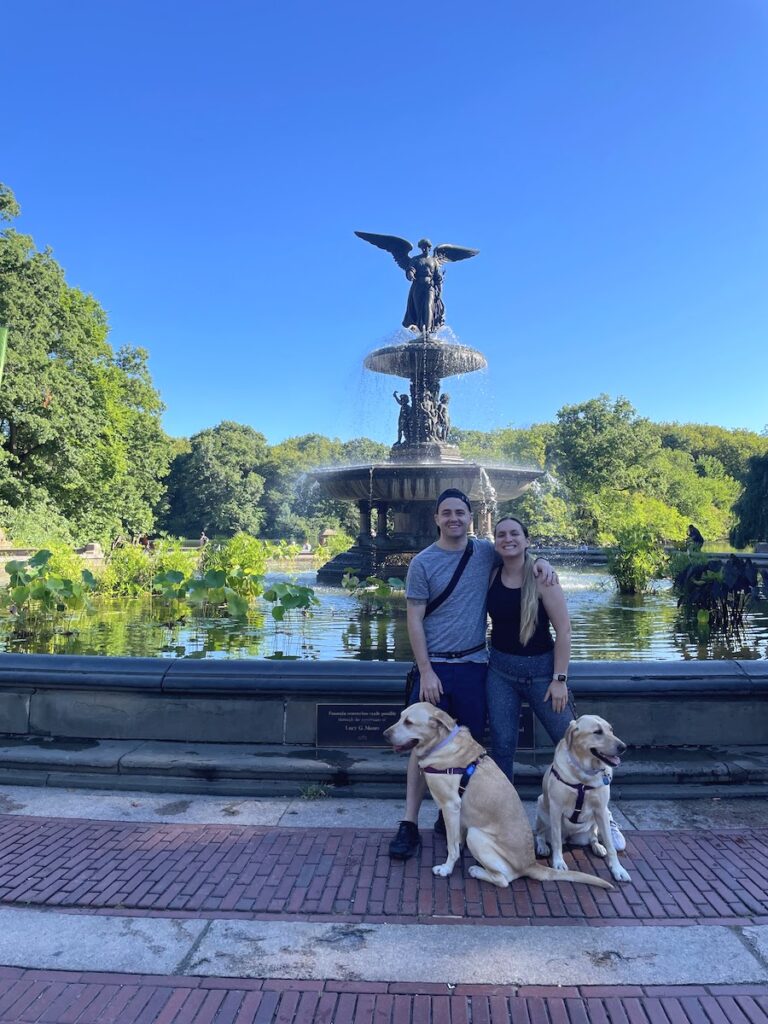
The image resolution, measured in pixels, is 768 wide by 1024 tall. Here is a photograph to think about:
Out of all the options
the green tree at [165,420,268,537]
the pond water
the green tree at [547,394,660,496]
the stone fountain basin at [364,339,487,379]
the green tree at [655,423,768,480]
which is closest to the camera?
the pond water

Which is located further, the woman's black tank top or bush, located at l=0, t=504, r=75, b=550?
bush, located at l=0, t=504, r=75, b=550

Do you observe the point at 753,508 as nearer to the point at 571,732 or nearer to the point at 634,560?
the point at 634,560

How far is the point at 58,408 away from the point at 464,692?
2870cm

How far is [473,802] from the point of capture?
11.8ft

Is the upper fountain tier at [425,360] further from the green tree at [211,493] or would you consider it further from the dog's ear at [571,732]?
the green tree at [211,493]

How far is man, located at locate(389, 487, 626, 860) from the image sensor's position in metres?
3.87

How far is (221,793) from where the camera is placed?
15.5 ft

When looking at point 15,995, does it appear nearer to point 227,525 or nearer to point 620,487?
point 620,487

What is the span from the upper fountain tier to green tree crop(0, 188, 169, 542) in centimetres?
1656

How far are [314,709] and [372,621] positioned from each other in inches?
191

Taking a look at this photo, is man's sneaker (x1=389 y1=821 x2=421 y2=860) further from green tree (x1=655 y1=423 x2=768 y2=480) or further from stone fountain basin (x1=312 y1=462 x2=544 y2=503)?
green tree (x1=655 y1=423 x2=768 y2=480)

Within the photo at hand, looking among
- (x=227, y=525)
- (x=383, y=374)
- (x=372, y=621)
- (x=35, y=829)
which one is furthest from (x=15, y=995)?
(x=227, y=525)

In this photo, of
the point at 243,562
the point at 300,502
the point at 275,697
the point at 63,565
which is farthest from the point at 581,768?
the point at 300,502

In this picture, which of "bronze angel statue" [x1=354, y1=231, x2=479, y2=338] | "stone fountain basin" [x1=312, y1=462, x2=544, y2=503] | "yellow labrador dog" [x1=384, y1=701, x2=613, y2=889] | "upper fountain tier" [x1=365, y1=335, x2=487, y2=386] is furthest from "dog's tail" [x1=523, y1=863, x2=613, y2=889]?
"bronze angel statue" [x1=354, y1=231, x2=479, y2=338]
